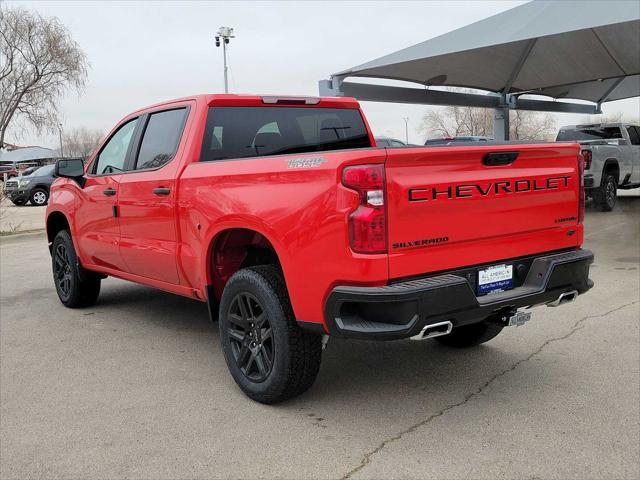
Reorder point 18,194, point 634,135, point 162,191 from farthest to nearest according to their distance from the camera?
point 18,194 → point 634,135 → point 162,191

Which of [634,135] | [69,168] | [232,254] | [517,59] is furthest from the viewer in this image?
[517,59]

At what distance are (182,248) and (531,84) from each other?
53.2 ft

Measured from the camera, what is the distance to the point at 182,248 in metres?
4.44

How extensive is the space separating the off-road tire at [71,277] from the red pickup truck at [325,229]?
1.30 meters

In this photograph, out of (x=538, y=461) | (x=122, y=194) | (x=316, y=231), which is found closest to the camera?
(x=538, y=461)

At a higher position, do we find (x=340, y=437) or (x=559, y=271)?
(x=559, y=271)

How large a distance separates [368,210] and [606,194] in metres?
12.4

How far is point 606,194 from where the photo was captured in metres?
13.8

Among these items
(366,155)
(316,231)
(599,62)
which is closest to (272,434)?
(316,231)

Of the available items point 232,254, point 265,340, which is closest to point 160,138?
point 232,254

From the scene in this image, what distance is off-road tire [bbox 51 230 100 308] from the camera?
626 centimetres

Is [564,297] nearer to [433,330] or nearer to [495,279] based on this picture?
[495,279]

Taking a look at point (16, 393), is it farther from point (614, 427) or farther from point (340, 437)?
point (614, 427)

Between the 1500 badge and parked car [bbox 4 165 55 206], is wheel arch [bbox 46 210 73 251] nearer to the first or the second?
the 1500 badge
